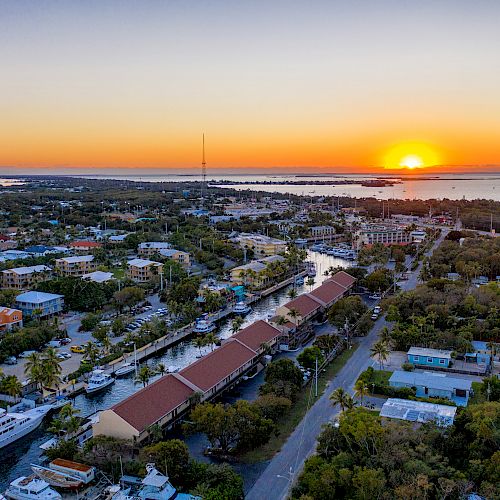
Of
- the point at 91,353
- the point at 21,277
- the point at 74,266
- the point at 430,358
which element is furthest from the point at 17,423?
the point at 74,266

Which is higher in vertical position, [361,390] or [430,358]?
[361,390]

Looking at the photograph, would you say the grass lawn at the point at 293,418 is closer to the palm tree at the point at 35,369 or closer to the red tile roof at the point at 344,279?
the palm tree at the point at 35,369

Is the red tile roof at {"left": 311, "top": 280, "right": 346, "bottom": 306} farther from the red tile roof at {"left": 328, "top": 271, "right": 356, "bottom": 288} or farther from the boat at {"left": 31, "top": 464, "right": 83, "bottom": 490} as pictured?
the boat at {"left": 31, "top": 464, "right": 83, "bottom": 490}

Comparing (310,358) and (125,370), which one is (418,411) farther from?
(125,370)

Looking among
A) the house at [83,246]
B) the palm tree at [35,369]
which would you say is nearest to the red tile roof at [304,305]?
the palm tree at [35,369]

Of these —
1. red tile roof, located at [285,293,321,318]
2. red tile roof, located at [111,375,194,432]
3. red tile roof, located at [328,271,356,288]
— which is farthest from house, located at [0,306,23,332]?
red tile roof, located at [328,271,356,288]

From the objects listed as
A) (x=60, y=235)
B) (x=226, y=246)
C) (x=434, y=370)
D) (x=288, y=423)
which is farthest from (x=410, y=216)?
(x=288, y=423)
